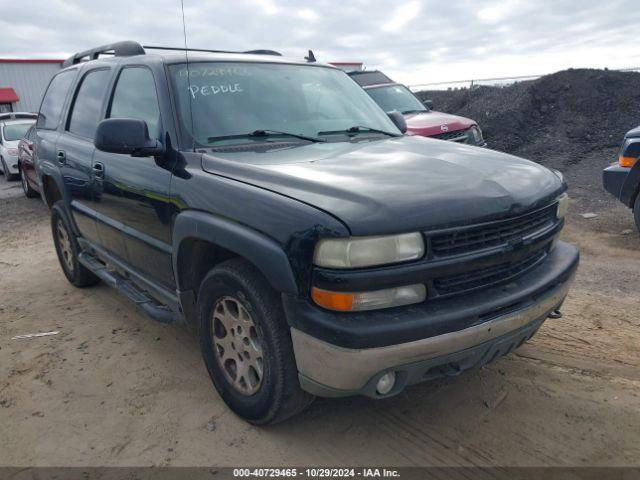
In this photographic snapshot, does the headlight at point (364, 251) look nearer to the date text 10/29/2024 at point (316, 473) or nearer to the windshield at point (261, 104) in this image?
the date text 10/29/2024 at point (316, 473)

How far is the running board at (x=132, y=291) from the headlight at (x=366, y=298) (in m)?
1.39

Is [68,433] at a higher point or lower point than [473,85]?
lower

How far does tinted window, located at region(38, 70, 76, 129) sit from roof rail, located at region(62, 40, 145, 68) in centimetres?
21

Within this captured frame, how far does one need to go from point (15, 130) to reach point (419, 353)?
14477 mm

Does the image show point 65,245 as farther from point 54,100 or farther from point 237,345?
point 237,345

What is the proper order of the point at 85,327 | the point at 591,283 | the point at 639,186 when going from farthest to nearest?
the point at 639,186 < the point at 591,283 < the point at 85,327

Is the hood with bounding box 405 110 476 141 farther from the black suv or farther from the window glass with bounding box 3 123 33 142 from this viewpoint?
the window glass with bounding box 3 123 33 142

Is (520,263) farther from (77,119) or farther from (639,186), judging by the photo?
(639,186)

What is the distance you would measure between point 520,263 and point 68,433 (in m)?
2.56

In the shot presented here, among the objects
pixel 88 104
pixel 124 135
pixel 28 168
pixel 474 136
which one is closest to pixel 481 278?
pixel 124 135

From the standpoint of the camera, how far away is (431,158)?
2896 millimetres

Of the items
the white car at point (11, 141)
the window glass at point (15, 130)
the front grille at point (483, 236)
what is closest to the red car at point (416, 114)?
the front grille at point (483, 236)

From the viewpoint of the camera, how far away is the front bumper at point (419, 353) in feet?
7.16

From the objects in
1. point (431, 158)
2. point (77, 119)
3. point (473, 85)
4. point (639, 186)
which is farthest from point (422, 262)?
point (473, 85)
